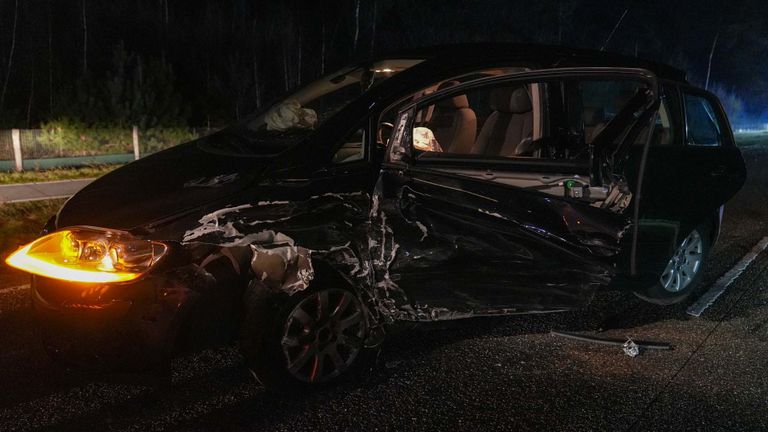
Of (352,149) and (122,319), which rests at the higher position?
(352,149)

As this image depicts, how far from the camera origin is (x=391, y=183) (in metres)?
3.33

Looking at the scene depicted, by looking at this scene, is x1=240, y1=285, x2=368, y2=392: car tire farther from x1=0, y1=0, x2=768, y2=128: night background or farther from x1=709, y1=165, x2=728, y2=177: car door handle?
x1=709, y1=165, x2=728, y2=177: car door handle

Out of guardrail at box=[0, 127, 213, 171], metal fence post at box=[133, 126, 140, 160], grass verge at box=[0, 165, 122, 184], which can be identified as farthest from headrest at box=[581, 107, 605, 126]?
metal fence post at box=[133, 126, 140, 160]

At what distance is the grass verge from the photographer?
397 inches

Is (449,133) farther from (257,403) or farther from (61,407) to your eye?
(61,407)

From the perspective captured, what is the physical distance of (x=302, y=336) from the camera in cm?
330

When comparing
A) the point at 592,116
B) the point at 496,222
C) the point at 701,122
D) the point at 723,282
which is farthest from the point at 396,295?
the point at 723,282

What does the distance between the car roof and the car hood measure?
116 centimetres

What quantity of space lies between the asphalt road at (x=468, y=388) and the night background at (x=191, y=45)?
2.16 metres

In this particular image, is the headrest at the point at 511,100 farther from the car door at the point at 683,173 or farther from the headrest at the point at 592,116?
the car door at the point at 683,173

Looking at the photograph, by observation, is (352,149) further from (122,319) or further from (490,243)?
(122,319)

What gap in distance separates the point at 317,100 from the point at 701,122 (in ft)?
9.23

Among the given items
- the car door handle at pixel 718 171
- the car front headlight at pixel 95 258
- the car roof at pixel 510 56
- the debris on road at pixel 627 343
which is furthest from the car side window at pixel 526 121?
the car front headlight at pixel 95 258

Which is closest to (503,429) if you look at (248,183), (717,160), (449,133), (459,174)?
(459,174)
